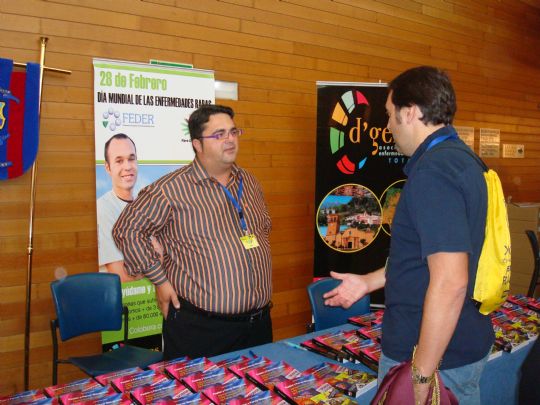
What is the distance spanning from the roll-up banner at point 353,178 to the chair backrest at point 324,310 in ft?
3.19

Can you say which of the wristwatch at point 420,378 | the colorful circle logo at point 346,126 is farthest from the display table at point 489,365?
the colorful circle logo at point 346,126

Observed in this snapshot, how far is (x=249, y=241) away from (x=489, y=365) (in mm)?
1185

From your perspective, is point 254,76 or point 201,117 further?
point 254,76

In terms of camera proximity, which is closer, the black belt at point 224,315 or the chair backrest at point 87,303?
the black belt at point 224,315

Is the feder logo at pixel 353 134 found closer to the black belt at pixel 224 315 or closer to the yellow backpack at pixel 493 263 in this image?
the black belt at pixel 224 315

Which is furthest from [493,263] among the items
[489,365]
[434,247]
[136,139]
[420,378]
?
[136,139]

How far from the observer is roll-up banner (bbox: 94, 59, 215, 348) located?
3012mm

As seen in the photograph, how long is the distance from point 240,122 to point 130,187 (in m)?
1.10

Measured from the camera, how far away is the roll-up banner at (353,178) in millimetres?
3811

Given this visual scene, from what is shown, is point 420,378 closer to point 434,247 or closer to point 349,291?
point 434,247

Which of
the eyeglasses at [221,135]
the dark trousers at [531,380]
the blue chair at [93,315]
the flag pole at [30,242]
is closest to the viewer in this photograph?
the dark trousers at [531,380]

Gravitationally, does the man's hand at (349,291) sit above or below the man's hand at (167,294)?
above

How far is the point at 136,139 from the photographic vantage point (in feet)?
10.2

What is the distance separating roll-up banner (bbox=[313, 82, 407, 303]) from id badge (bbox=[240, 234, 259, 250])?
4.70ft
